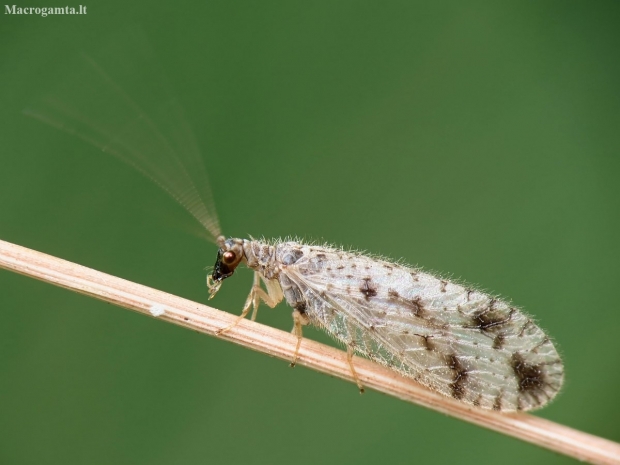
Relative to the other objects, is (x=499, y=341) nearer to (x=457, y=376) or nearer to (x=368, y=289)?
(x=457, y=376)

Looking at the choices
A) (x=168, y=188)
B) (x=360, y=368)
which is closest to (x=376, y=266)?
(x=360, y=368)

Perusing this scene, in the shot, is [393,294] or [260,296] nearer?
[393,294]

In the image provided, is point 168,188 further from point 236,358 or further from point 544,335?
point 544,335

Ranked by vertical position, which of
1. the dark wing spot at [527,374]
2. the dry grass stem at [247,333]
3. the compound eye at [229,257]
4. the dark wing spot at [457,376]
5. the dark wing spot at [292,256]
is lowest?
the dry grass stem at [247,333]

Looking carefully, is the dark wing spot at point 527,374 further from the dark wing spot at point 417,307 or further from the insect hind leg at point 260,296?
the insect hind leg at point 260,296

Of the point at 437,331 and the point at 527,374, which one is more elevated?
the point at 437,331

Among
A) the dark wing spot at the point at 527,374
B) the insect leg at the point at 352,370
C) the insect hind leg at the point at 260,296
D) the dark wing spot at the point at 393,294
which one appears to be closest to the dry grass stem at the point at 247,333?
the insect leg at the point at 352,370

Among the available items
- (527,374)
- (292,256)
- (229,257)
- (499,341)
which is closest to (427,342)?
(499,341)
